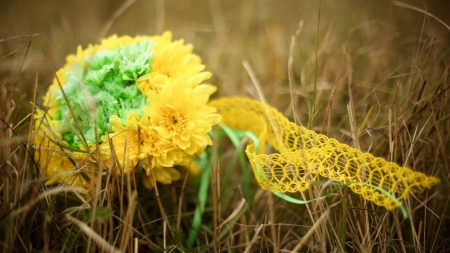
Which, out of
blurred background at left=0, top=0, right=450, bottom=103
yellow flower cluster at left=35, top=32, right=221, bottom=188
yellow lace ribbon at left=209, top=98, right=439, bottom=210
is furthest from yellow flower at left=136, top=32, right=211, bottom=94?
blurred background at left=0, top=0, right=450, bottom=103

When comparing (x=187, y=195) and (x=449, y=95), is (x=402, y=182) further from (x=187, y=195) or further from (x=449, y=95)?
(x=187, y=195)

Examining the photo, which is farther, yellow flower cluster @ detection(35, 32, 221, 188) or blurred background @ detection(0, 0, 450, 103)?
blurred background @ detection(0, 0, 450, 103)

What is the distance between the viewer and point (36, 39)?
1.46 metres

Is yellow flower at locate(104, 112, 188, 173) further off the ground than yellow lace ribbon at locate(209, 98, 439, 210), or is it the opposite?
yellow flower at locate(104, 112, 188, 173)

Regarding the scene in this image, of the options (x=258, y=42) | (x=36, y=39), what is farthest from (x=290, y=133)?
(x=36, y=39)

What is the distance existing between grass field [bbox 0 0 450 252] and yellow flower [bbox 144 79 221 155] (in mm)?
92

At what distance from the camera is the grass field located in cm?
63

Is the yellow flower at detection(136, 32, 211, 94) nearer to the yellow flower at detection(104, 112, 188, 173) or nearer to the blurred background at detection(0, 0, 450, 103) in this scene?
the yellow flower at detection(104, 112, 188, 173)

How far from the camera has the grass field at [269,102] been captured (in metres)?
0.63

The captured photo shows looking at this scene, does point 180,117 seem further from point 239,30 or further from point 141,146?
point 239,30

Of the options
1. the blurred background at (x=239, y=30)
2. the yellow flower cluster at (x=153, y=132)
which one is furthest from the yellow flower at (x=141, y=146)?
the blurred background at (x=239, y=30)

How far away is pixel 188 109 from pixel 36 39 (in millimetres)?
1196

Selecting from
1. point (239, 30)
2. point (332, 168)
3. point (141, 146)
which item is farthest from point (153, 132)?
point (239, 30)

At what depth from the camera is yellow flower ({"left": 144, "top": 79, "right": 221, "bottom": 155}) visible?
632mm
